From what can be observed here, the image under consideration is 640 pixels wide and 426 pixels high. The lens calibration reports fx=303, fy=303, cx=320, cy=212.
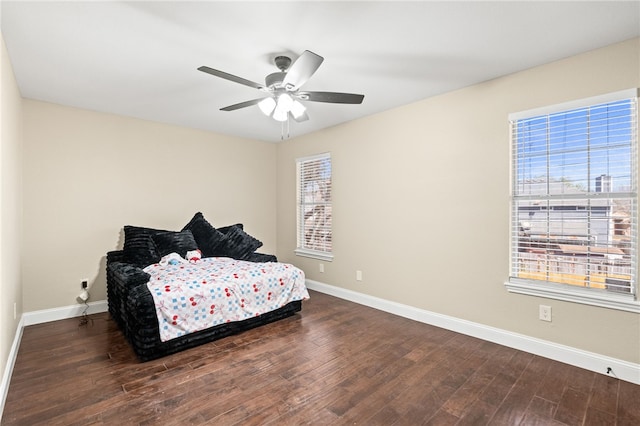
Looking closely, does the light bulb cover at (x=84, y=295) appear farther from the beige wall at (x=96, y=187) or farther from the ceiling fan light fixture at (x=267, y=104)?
the ceiling fan light fixture at (x=267, y=104)

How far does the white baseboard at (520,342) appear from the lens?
7.47 ft

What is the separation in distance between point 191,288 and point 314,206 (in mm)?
2510

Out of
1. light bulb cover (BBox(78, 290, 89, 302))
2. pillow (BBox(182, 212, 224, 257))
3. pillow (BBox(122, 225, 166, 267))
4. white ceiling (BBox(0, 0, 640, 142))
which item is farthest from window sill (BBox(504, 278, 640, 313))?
light bulb cover (BBox(78, 290, 89, 302))

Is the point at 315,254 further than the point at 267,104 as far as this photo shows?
Yes

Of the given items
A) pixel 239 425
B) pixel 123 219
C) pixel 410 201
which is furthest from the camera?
pixel 123 219

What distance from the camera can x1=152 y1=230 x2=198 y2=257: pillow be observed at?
152 inches

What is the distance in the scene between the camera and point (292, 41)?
87.1 inches

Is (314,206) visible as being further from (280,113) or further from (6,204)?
(6,204)

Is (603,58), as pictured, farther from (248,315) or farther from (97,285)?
(97,285)

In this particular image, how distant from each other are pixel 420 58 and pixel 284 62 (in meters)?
1.11

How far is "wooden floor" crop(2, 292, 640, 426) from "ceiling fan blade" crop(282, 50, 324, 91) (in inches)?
87.2

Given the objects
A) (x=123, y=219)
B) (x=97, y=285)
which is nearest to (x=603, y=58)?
(x=123, y=219)

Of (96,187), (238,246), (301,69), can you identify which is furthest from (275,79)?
(96,187)

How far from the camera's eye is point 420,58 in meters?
2.49
